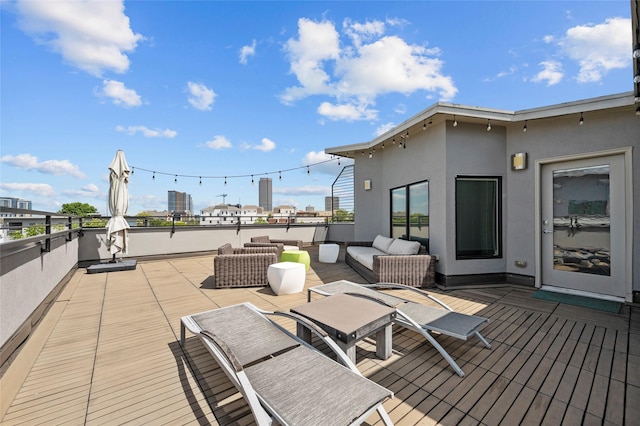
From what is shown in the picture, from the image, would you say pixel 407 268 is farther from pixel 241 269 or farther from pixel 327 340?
pixel 327 340

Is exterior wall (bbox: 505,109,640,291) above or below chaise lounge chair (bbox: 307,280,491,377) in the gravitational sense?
above

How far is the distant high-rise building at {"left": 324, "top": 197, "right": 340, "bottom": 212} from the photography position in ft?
32.1

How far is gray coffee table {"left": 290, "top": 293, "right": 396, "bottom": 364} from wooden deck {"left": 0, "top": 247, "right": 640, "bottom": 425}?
24 cm

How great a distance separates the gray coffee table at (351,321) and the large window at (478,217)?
3.05 meters

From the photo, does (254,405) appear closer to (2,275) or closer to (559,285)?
(2,275)

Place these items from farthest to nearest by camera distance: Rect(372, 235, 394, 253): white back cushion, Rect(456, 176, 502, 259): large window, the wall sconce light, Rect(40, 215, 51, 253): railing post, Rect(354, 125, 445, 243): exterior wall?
1. Rect(372, 235, 394, 253): white back cushion
2. Rect(354, 125, 445, 243): exterior wall
3. Rect(456, 176, 502, 259): large window
4. the wall sconce light
5. Rect(40, 215, 51, 253): railing post

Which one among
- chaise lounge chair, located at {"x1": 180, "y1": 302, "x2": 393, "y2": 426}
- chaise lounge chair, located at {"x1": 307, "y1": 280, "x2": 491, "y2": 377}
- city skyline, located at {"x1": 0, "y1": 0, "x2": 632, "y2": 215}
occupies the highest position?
city skyline, located at {"x1": 0, "y1": 0, "x2": 632, "y2": 215}

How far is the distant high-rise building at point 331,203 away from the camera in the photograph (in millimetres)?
9790

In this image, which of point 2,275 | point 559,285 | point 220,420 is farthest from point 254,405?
point 559,285

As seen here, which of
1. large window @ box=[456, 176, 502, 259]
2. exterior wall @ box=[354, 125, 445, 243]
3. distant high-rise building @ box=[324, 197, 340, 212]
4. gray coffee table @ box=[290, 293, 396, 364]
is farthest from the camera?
distant high-rise building @ box=[324, 197, 340, 212]

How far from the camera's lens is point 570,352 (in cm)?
245

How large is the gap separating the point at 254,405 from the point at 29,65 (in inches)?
353

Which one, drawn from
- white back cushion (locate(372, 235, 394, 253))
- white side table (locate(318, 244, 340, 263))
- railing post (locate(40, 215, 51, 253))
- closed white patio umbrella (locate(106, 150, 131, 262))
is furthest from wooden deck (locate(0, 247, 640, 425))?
white side table (locate(318, 244, 340, 263))

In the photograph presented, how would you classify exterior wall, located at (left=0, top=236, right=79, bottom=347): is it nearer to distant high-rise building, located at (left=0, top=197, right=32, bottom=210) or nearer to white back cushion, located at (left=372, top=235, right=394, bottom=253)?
distant high-rise building, located at (left=0, top=197, right=32, bottom=210)
